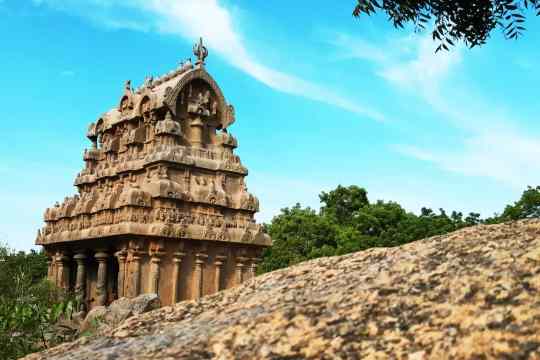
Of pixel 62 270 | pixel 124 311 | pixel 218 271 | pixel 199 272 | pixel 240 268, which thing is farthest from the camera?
pixel 62 270

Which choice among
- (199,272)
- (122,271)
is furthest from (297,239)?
(122,271)

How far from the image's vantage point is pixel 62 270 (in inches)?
1024

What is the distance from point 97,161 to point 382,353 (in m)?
26.6

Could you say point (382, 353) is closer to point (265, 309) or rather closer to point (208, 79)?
point (265, 309)

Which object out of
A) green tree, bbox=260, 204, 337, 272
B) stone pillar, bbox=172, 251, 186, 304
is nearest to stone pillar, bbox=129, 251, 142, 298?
stone pillar, bbox=172, 251, 186, 304

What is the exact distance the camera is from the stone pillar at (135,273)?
2056cm

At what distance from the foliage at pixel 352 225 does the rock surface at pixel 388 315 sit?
31.5 metres

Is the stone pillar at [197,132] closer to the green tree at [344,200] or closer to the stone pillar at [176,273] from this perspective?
the stone pillar at [176,273]

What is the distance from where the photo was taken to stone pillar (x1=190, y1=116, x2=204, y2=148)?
2365 centimetres

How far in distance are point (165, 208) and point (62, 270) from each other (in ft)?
24.6

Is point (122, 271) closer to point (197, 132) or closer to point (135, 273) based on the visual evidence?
point (135, 273)

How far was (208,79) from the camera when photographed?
24.3 meters

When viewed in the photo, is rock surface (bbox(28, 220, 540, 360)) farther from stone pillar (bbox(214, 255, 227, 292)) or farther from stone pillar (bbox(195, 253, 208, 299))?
stone pillar (bbox(214, 255, 227, 292))

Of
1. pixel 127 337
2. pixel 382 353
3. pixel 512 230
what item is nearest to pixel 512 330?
pixel 382 353
